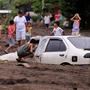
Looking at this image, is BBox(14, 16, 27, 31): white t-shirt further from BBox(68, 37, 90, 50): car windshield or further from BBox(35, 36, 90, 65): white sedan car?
BBox(68, 37, 90, 50): car windshield

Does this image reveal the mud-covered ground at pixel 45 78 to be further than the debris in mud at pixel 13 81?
No

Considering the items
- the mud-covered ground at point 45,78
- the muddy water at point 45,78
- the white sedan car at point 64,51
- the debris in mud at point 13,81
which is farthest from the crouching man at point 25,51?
the debris in mud at point 13,81

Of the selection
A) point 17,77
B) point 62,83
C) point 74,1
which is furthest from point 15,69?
point 74,1

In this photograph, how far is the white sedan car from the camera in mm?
17609

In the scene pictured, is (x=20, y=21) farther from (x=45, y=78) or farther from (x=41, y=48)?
(x=45, y=78)

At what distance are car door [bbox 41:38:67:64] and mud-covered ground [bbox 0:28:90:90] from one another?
1.13 meters

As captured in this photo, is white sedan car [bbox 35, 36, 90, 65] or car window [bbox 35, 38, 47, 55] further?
car window [bbox 35, 38, 47, 55]

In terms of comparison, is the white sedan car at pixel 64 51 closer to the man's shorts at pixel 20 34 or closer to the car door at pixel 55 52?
the car door at pixel 55 52

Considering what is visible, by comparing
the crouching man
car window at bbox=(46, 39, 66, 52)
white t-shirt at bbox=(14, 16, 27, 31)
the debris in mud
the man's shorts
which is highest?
the debris in mud

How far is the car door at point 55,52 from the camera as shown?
1798 cm

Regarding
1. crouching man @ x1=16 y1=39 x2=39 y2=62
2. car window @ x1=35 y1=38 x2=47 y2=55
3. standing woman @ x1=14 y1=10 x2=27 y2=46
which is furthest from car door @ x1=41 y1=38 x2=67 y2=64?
standing woman @ x1=14 y1=10 x2=27 y2=46

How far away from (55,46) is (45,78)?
4.92m

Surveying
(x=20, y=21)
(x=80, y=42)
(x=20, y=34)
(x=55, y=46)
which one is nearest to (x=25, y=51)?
(x=55, y=46)

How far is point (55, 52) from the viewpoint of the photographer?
1817cm
